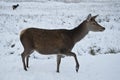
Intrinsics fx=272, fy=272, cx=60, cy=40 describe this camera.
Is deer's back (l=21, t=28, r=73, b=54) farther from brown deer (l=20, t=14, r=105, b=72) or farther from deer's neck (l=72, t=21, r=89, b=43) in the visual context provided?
deer's neck (l=72, t=21, r=89, b=43)

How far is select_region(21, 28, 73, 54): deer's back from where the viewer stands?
888cm

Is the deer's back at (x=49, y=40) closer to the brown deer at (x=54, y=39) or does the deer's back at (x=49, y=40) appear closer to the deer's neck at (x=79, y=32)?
the brown deer at (x=54, y=39)

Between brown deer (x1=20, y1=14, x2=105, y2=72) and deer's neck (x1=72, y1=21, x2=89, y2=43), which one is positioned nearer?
brown deer (x1=20, y1=14, x2=105, y2=72)

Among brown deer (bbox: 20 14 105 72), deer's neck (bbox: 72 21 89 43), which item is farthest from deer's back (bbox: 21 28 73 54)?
deer's neck (bbox: 72 21 89 43)

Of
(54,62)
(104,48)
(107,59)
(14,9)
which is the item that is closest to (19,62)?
(54,62)

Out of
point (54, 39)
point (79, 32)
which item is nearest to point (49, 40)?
point (54, 39)

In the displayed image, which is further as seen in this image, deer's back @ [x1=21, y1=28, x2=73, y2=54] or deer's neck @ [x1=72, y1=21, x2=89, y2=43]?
deer's neck @ [x1=72, y1=21, x2=89, y2=43]

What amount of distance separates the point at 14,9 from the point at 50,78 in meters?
27.3

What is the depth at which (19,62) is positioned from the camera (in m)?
10.9

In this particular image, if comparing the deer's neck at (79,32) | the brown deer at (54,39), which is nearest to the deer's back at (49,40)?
the brown deer at (54,39)

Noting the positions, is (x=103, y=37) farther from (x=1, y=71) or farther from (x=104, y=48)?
(x=1, y=71)

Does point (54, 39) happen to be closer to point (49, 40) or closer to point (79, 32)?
point (49, 40)

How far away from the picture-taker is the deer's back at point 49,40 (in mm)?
8883

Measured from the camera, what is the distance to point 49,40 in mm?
8977
